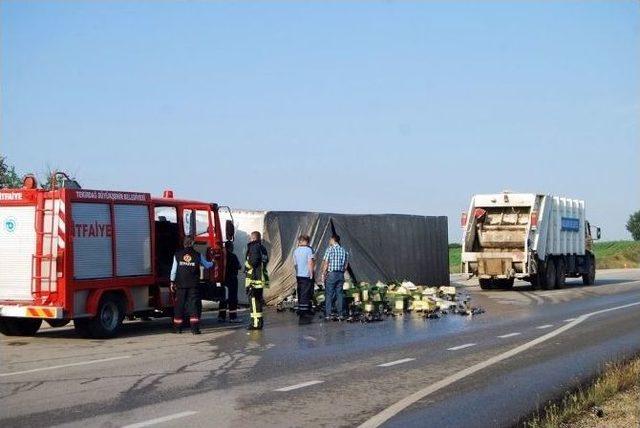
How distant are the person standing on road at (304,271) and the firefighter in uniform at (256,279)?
1394mm

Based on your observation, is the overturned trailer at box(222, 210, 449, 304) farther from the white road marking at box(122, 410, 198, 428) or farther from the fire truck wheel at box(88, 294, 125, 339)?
the white road marking at box(122, 410, 198, 428)

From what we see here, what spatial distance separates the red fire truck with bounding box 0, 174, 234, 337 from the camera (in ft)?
42.1

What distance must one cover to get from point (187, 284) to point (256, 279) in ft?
5.42

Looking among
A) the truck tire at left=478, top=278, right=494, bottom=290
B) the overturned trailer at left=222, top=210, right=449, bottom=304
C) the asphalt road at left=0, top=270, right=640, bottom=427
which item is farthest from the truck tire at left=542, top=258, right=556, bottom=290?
the asphalt road at left=0, top=270, right=640, bottom=427

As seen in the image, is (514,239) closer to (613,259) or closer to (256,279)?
(256,279)

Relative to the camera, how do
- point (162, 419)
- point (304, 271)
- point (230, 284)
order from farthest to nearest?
point (304, 271) → point (230, 284) → point (162, 419)

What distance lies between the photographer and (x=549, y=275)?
27172mm

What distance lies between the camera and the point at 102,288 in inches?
531

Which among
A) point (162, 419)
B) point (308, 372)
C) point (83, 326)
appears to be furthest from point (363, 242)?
point (162, 419)

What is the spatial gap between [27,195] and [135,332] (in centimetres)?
324

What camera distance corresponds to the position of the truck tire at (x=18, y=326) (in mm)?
13820

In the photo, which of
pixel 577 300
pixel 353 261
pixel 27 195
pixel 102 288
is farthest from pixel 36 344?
pixel 577 300

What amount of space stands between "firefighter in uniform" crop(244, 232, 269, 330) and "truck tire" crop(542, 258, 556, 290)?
14171mm

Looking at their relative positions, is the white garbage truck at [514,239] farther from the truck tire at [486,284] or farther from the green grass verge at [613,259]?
the green grass verge at [613,259]
